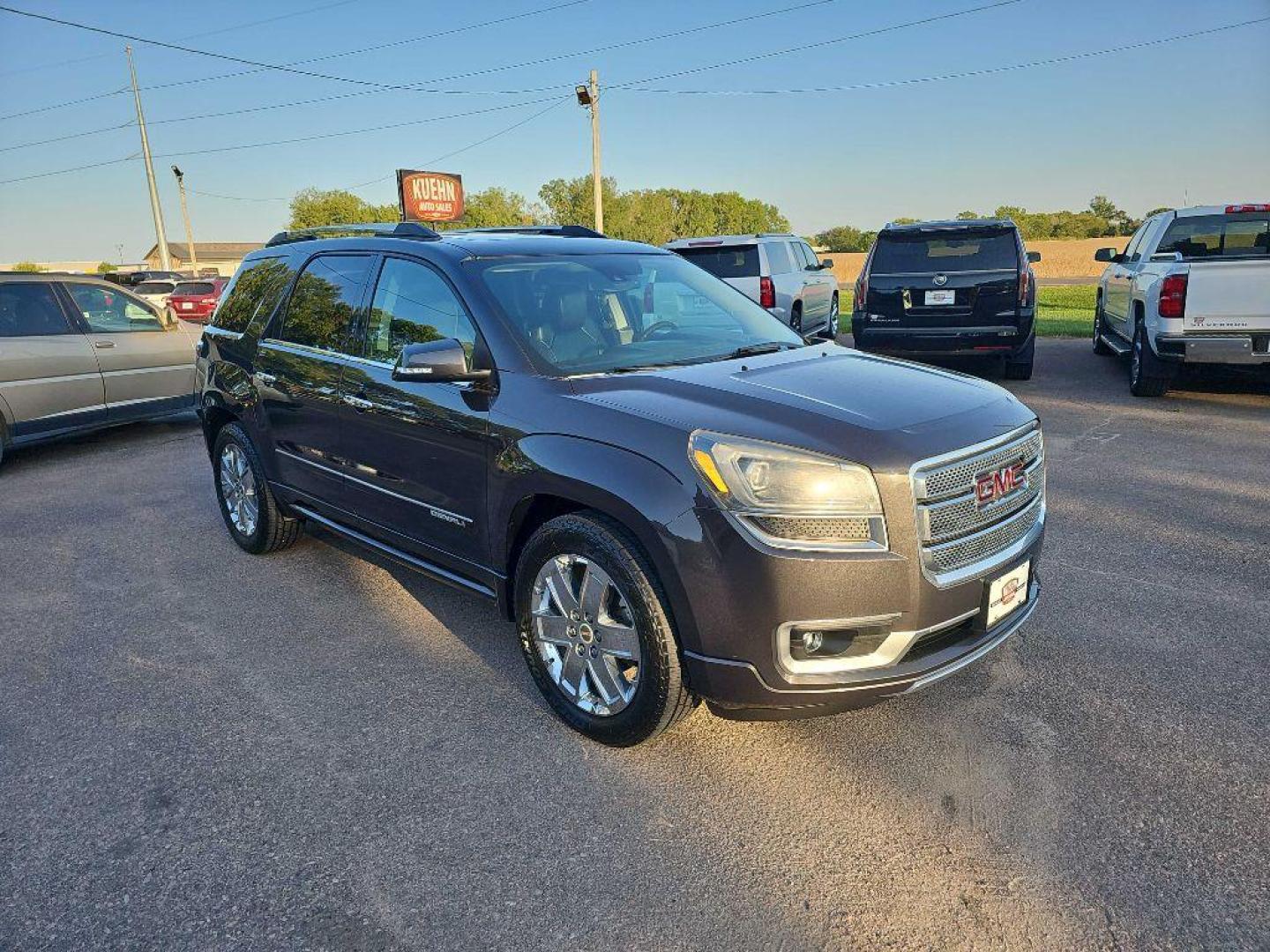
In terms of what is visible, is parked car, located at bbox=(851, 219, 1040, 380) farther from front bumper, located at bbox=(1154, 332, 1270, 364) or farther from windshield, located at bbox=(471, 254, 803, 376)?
windshield, located at bbox=(471, 254, 803, 376)

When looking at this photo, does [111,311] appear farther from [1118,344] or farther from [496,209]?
[496,209]

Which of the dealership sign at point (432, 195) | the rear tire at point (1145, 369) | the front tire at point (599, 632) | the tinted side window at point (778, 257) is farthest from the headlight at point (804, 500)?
the dealership sign at point (432, 195)

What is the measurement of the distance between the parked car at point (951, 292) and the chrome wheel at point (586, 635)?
7795mm

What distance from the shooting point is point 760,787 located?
9.56ft

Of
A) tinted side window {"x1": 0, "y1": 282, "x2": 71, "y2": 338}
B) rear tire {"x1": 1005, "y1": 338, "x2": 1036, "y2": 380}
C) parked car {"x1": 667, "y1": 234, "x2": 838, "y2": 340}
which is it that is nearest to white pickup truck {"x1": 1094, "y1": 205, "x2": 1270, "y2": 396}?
rear tire {"x1": 1005, "y1": 338, "x2": 1036, "y2": 380}

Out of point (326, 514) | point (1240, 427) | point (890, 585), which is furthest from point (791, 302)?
point (890, 585)

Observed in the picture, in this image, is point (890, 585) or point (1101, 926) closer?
point (1101, 926)

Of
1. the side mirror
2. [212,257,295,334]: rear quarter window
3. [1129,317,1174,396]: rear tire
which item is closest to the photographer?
the side mirror

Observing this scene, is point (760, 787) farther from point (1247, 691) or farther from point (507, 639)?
point (1247, 691)

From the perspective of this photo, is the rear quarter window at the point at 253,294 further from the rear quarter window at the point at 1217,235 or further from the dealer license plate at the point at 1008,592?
the rear quarter window at the point at 1217,235

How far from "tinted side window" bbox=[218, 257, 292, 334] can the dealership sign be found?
938 inches

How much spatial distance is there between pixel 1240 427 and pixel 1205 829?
6.57m

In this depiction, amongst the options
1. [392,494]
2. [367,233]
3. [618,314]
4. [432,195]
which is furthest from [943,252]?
[432,195]

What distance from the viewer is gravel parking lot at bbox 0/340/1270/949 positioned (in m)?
2.33
